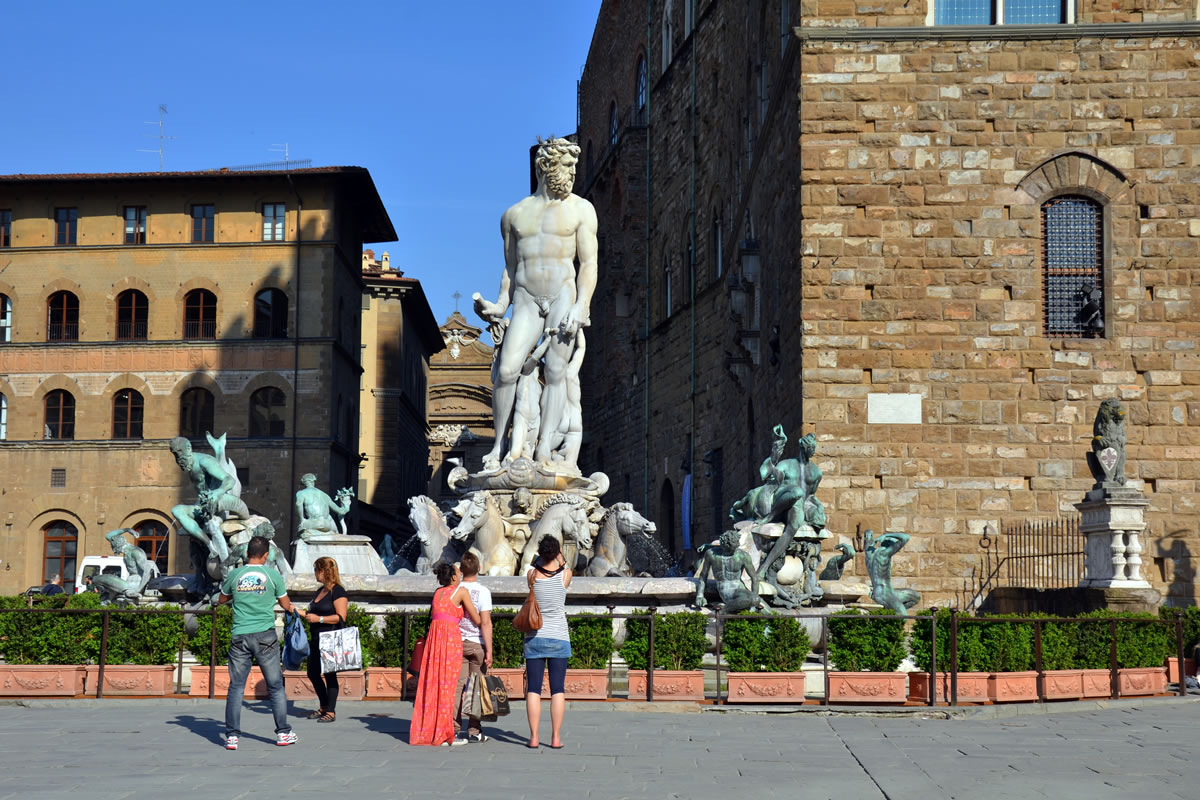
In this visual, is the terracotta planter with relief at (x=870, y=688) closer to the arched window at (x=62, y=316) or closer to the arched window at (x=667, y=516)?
the arched window at (x=667, y=516)

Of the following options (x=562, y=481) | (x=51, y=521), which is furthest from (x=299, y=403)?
(x=562, y=481)

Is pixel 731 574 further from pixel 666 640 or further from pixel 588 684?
pixel 588 684

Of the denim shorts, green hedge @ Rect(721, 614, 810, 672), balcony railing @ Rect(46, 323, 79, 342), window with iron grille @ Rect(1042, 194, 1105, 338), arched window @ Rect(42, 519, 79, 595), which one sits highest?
balcony railing @ Rect(46, 323, 79, 342)

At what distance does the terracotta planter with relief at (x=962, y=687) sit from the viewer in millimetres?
12133

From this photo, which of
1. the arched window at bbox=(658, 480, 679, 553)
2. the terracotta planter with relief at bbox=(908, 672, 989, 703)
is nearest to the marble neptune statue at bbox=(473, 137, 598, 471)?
the terracotta planter with relief at bbox=(908, 672, 989, 703)

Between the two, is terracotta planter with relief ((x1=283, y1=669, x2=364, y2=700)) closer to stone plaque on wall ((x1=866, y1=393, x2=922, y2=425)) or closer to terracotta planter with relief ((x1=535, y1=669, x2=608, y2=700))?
terracotta planter with relief ((x1=535, y1=669, x2=608, y2=700))

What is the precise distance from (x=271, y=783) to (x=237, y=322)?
38.2 metres

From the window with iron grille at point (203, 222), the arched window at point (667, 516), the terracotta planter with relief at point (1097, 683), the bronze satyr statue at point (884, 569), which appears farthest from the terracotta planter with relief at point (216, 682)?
the window with iron grille at point (203, 222)

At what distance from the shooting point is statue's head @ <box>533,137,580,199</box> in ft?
53.3

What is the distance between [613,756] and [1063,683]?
5.12 m

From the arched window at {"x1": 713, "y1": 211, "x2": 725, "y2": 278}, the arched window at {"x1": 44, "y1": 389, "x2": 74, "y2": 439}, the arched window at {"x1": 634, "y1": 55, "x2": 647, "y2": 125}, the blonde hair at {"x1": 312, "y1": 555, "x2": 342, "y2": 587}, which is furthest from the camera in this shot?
the arched window at {"x1": 44, "y1": 389, "x2": 74, "y2": 439}

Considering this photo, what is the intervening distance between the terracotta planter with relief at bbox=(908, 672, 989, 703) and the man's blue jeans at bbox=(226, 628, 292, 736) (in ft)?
17.4

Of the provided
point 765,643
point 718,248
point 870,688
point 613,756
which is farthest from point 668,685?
point 718,248

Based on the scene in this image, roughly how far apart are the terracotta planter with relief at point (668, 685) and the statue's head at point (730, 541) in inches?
59.9
